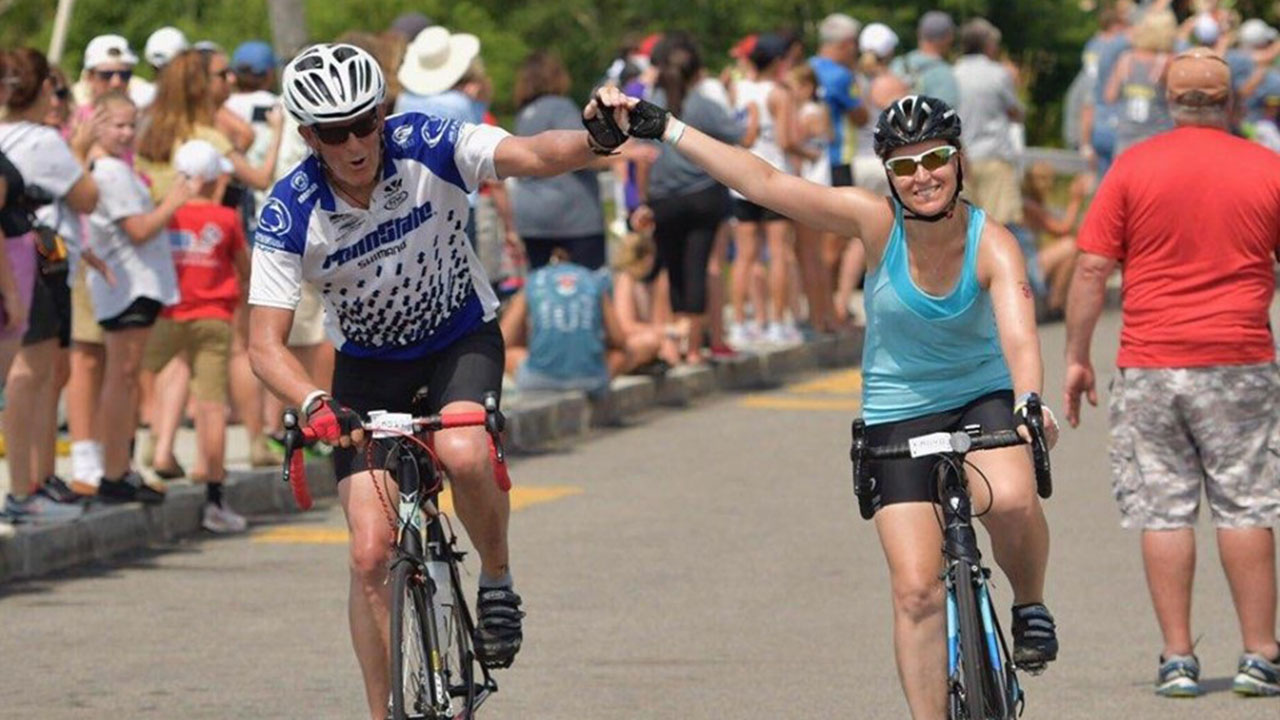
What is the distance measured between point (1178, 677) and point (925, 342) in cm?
217

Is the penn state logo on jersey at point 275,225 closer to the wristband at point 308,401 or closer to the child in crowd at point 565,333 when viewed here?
the wristband at point 308,401

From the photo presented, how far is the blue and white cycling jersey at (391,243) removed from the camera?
26.0 feet

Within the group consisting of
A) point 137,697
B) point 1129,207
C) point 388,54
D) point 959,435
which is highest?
point 388,54

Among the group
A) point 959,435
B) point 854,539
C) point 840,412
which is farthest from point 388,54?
point 959,435

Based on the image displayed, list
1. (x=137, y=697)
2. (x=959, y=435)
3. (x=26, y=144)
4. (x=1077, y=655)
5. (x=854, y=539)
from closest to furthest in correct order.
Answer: (x=959, y=435), (x=137, y=697), (x=1077, y=655), (x=26, y=144), (x=854, y=539)

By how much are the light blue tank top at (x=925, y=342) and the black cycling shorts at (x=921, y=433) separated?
0.07 feet

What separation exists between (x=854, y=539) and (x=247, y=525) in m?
2.74

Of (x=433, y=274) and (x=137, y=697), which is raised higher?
(x=433, y=274)

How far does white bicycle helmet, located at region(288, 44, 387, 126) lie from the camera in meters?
7.71

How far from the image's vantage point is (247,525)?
1347cm

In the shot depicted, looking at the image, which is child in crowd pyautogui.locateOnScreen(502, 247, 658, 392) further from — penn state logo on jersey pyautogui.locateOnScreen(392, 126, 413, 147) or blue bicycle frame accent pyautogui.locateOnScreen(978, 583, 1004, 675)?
blue bicycle frame accent pyautogui.locateOnScreen(978, 583, 1004, 675)

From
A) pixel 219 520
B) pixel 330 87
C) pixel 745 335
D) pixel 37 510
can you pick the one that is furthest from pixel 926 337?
pixel 745 335

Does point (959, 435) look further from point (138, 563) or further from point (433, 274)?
point (138, 563)

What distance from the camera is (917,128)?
764 centimetres
